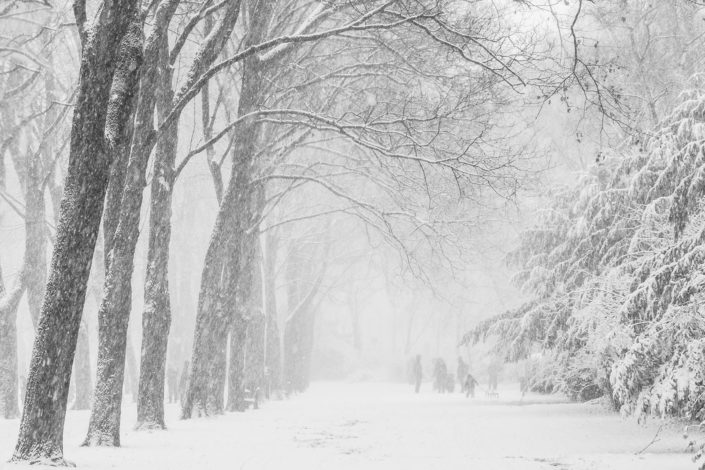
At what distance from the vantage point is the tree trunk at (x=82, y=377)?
19.0 m

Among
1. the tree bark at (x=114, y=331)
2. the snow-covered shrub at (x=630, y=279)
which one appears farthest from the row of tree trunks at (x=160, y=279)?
the snow-covered shrub at (x=630, y=279)

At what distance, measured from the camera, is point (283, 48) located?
13.1m

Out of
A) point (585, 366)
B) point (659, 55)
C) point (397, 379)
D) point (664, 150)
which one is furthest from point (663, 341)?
point (397, 379)

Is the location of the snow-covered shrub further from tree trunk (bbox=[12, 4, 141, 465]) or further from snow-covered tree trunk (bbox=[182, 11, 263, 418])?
snow-covered tree trunk (bbox=[182, 11, 263, 418])

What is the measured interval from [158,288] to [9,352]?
6.95 meters

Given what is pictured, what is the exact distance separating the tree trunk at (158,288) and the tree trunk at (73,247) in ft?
13.8

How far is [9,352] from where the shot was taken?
15.5m

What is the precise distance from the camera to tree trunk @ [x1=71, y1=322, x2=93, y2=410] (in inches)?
748

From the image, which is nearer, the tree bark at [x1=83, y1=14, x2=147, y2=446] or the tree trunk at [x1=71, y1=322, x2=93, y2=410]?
the tree bark at [x1=83, y1=14, x2=147, y2=446]

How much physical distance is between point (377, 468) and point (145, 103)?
18.8ft

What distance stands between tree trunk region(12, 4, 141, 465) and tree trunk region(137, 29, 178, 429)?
13.8 feet

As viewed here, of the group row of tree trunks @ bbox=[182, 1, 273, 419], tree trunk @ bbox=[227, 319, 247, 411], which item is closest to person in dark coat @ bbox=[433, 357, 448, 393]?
tree trunk @ bbox=[227, 319, 247, 411]

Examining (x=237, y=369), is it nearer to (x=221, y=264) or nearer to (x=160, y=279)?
(x=221, y=264)

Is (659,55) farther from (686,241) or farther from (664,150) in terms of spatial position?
(686,241)
